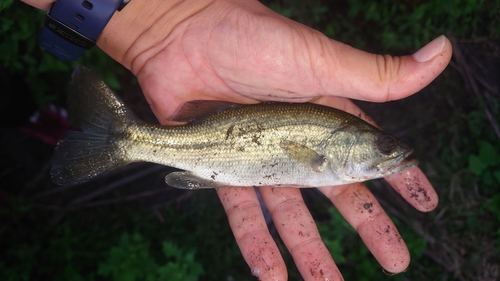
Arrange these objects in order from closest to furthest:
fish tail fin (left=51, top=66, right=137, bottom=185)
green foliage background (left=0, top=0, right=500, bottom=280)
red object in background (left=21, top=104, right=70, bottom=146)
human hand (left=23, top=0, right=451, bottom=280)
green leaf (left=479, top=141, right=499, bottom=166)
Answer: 1. human hand (left=23, top=0, right=451, bottom=280)
2. fish tail fin (left=51, top=66, right=137, bottom=185)
3. green foliage background (left=0, top=0, right=500, bottom=280)
4. red object in background (left=21, top=104, right=70, bottom=146)
5. green leaf (left=479, top=141, right=499, bottom=166)

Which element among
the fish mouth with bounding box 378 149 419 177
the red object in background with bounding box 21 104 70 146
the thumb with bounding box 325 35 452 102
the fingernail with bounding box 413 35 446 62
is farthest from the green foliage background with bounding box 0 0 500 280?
the fingernail with bounding box 413 35 446 62

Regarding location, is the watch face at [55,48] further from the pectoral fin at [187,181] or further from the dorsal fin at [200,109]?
the pectoral fin at [187,181]

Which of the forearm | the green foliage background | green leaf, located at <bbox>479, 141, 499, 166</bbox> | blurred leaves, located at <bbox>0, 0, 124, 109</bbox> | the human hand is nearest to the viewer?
the human hand

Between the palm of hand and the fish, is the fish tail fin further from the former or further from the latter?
the palm of hand

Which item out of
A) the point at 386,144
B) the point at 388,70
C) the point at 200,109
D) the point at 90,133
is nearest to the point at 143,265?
the point at 90,133

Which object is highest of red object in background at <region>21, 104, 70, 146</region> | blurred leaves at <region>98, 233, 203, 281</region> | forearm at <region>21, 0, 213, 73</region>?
forearm at <region>21, 0, 213, 73</region>

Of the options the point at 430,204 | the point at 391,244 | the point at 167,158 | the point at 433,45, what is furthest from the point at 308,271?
the point at 433,45

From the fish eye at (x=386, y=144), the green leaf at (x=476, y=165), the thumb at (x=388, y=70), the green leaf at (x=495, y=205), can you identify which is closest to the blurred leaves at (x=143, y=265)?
the fish eye at (x=386, y=144)

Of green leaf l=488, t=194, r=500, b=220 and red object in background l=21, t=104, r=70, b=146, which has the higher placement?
green leaf l=488, t=194, r=500, b=220
